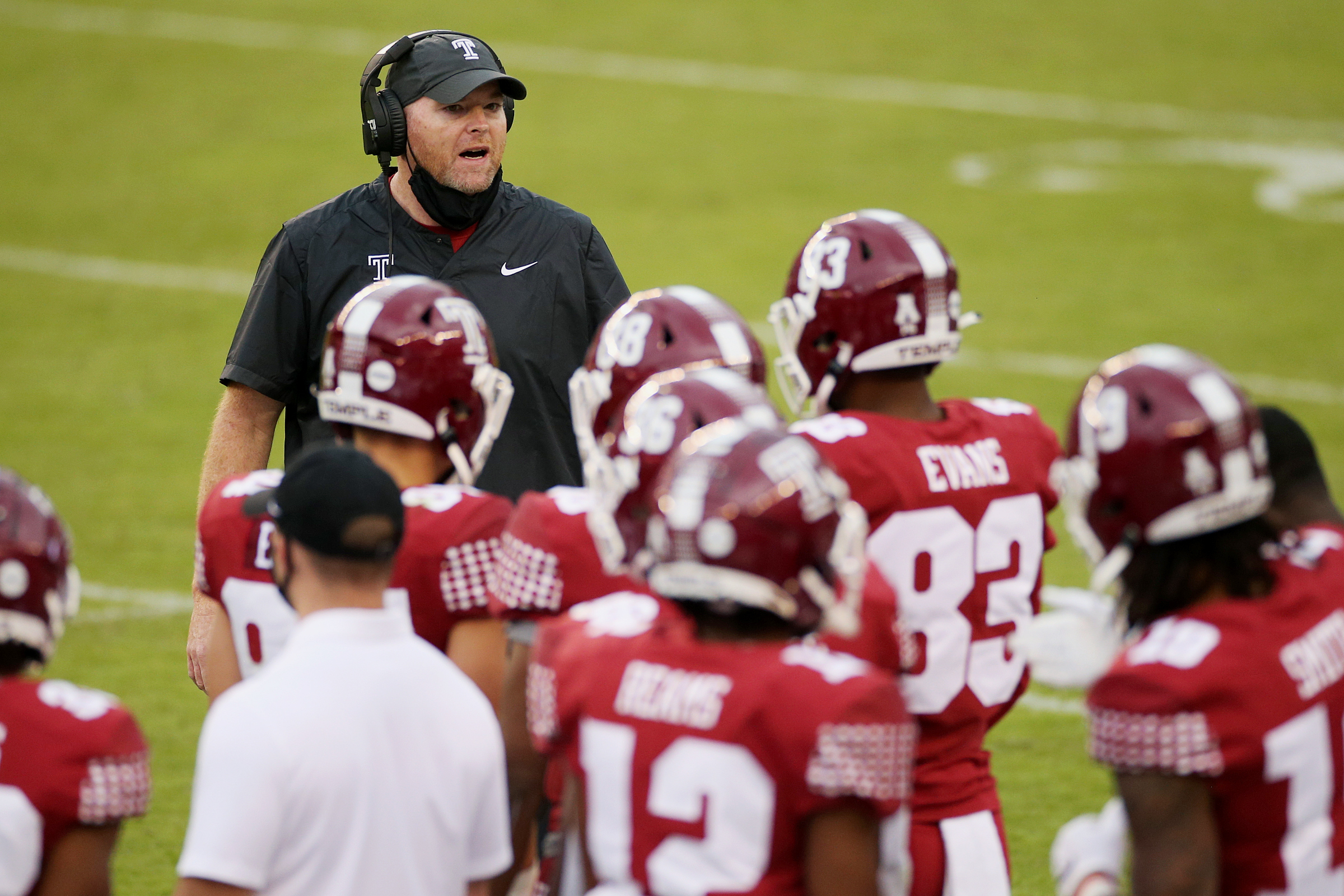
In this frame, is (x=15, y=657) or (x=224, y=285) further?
(x=224, y=285)

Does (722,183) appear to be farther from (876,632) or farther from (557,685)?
(557,685)

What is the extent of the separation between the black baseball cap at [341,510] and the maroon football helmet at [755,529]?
19.2 inches

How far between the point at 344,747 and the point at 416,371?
100 cm

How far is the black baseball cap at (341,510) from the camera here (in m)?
2.94

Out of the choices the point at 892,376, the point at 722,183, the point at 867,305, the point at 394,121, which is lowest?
the point at 892,376

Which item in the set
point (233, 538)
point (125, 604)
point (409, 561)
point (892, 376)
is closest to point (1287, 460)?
point (892, 376)

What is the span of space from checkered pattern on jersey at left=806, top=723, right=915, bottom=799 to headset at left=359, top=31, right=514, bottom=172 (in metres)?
2.89

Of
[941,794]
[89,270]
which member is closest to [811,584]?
[941,794]

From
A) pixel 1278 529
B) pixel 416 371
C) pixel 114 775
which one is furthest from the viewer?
pixel 416 371

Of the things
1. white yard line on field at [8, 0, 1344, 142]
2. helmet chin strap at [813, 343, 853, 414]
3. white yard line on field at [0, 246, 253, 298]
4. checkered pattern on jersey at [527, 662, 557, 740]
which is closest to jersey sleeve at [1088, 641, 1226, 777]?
checkered pattern on jersey at [527, 662, 557, 740]

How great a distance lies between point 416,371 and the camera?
3.58 meters

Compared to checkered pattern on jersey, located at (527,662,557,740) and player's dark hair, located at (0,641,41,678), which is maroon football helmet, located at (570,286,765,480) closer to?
checkered pattern on jersey, located at (527,662,557,740)

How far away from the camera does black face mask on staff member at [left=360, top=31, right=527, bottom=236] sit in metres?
4.95

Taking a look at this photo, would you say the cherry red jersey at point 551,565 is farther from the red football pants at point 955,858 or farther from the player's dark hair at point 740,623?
the red football pants at point 955,858
